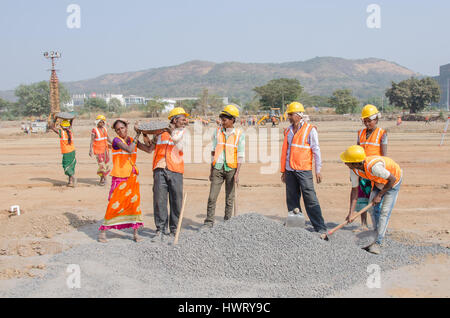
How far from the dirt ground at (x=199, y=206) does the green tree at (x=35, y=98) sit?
6831 cm

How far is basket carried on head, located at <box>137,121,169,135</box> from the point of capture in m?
5.71

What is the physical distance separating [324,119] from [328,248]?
165 ft

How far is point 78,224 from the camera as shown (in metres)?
6.95

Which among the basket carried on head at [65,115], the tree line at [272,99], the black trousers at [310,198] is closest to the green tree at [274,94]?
the tree line at [272,99]

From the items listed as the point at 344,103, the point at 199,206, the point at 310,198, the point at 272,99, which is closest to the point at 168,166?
the point at 310,198

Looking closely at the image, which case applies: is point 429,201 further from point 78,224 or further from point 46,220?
point 46,220

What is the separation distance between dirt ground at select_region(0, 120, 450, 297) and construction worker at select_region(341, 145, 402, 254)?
2.21ft

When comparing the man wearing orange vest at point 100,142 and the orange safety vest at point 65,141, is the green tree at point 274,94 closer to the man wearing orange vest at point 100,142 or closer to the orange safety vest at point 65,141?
the man wearing orange vest at point 100,142

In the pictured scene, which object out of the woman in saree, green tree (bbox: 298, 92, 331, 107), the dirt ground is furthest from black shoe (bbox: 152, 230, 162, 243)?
green tree (bbox: 298, 92, 331, 107)

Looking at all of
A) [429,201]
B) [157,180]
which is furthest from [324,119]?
[157,180]

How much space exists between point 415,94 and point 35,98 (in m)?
65.2

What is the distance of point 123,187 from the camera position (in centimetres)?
585

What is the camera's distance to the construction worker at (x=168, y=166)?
19.6 feet

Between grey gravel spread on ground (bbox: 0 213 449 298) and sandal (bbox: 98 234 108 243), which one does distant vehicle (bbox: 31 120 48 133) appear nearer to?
sandal (bbox: 98 234 108 243)
